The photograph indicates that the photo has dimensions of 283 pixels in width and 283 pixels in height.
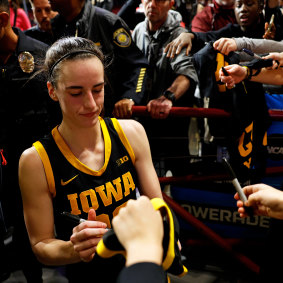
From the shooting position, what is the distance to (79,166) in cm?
135

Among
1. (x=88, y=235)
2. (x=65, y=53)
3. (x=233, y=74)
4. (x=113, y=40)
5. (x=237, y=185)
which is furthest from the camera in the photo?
(x=113, y=40)

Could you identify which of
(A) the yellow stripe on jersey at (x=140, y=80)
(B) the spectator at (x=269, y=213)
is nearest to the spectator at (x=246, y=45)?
(A) the yellow stripe on jersey at (x=140, y=80)

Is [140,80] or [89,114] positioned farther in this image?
[140,80]

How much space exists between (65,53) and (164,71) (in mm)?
1362

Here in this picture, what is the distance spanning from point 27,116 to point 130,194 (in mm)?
933

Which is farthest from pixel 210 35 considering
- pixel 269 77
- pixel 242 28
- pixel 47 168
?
pixel 47 168

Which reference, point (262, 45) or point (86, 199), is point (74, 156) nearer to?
point (86, 199)

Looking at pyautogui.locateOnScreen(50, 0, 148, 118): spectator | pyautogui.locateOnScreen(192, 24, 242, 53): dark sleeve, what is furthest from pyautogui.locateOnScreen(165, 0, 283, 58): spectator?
pyautogui.locateOnScreen(50, 0, 148, 118): spectator

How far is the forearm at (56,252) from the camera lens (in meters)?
1.22

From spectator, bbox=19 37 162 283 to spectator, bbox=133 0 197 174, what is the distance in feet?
3.56

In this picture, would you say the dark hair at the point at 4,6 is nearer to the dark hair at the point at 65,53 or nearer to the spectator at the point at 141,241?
the dark hair at the point at 65,53

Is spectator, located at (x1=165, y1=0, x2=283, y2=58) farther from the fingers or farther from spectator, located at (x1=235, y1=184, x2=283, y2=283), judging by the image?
the fingers

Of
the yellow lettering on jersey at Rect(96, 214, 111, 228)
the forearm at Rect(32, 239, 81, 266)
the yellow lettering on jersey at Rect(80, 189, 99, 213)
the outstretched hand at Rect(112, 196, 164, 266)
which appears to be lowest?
the forearm at Rect(32, 239, 81, 266)

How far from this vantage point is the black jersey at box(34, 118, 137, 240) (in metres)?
1.33
